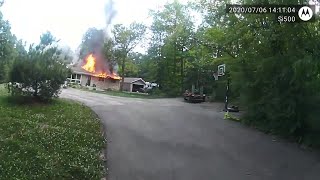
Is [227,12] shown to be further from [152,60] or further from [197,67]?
[152,60]

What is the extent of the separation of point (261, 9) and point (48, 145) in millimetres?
9429

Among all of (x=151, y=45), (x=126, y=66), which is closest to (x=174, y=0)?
Result: (x=151, y=45)

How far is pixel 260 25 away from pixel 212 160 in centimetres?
835

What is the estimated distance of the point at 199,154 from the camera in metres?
9.63

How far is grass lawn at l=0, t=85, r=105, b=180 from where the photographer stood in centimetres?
717

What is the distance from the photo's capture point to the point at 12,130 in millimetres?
9992

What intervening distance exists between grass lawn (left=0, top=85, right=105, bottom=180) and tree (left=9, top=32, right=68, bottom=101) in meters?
2.28

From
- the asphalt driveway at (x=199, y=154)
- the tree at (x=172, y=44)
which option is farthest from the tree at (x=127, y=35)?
the asphalt driveway at (x=199, y=154)

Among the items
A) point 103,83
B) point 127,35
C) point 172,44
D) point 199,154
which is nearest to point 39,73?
point 199,154

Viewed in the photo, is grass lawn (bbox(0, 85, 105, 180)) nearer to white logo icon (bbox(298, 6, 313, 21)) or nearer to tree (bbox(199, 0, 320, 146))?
tree (bbox(199, 0, 320, 146))

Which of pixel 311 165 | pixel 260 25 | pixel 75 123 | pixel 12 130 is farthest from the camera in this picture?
pixel 260 25

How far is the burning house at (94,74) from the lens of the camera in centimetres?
5225

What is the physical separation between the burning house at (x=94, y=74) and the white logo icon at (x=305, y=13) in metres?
41.1

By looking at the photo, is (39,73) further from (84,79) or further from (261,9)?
(84,79)
